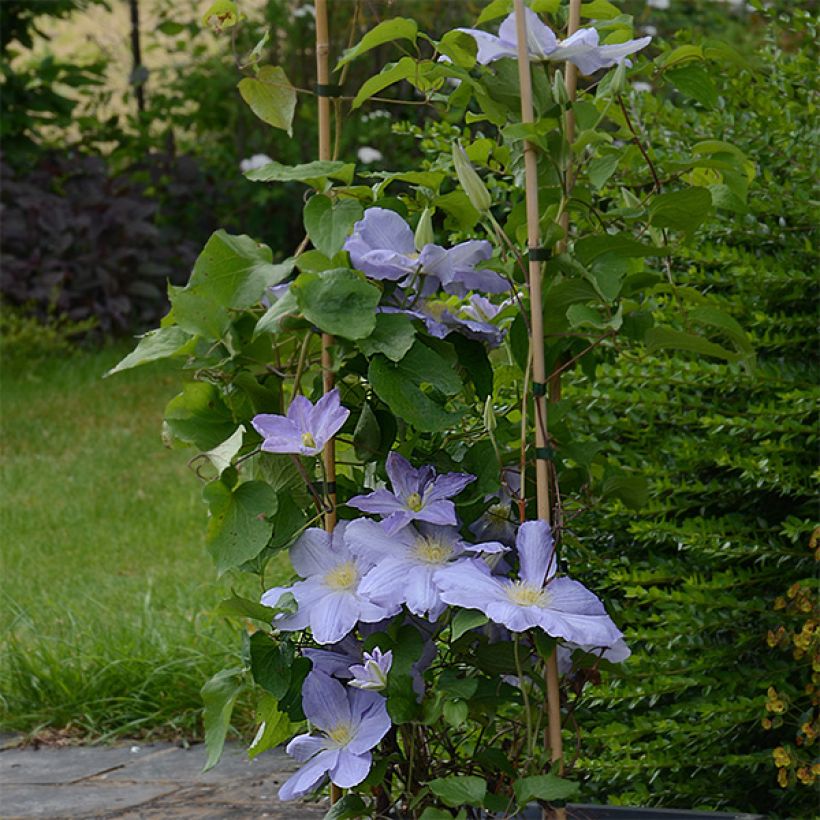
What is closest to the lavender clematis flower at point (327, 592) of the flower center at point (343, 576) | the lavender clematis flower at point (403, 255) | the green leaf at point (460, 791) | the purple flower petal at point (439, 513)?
the flower center at point (343, 576)

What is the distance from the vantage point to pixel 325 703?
5.30 feet

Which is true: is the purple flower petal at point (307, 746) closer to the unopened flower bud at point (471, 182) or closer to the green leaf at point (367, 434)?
the green leaf at point (367, 434)

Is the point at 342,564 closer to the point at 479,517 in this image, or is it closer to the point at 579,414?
the point at 479,517

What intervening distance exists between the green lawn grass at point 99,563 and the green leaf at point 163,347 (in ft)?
2.89

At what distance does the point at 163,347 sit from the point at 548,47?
0.60m

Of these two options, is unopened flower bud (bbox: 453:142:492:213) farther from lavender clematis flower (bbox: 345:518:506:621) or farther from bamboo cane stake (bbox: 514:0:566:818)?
lavender clematis flower (bbox: 345:518:506:621)

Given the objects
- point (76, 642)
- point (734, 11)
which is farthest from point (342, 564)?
point (734, 11)

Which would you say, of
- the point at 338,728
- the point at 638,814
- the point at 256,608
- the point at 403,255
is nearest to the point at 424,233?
the point at 403,255

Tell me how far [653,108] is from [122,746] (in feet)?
5.48

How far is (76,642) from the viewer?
305cm

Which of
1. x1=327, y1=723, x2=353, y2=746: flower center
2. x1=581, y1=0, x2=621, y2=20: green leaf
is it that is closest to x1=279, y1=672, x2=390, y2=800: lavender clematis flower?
x1=327, y1=723, x2=353, y2=746: flower center

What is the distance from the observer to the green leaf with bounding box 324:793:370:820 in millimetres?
1659

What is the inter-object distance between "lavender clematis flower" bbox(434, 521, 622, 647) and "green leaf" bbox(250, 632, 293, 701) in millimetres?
246

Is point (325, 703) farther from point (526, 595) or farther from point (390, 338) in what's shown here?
point (390, 338)
